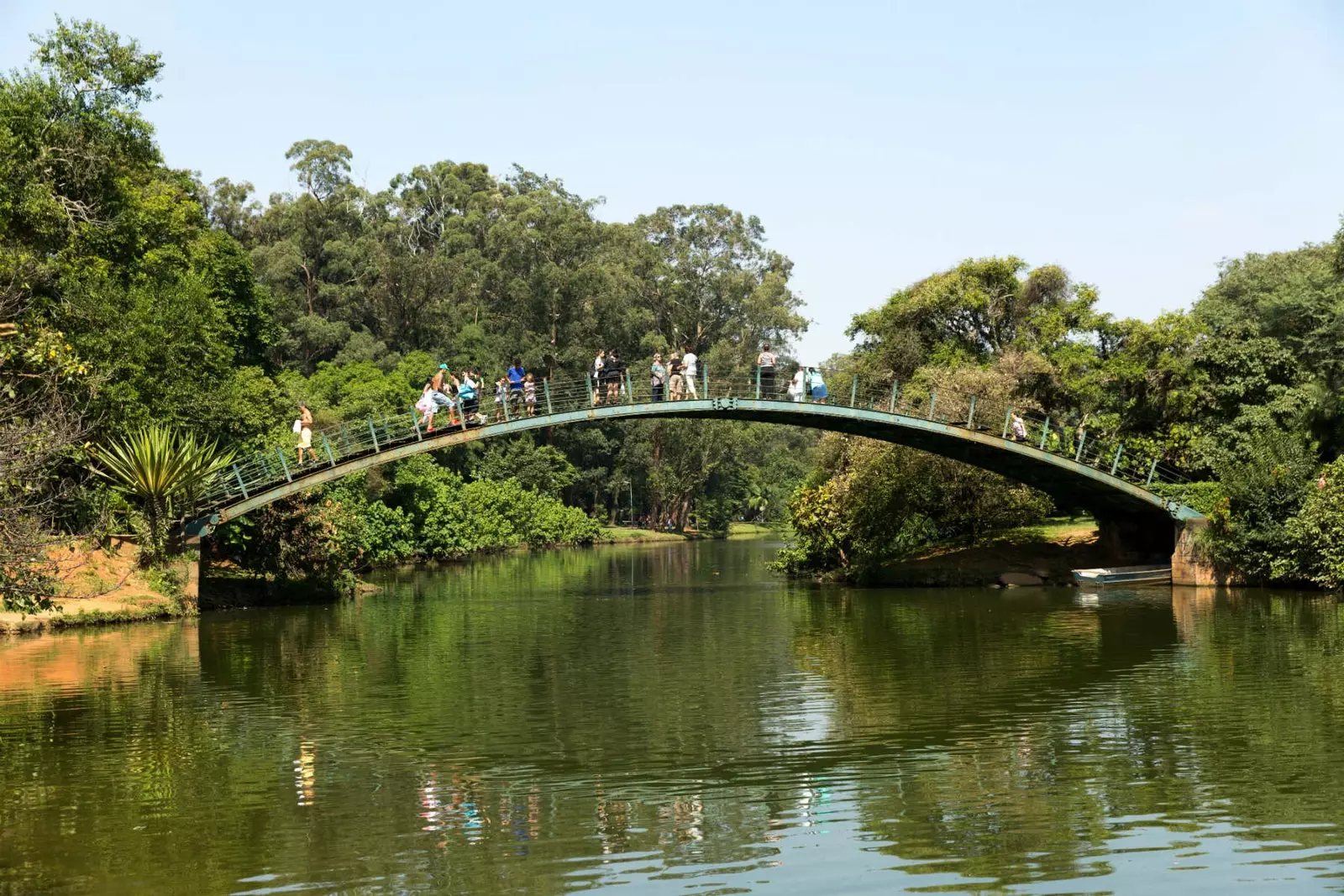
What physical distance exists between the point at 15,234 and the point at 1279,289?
34.1 metres

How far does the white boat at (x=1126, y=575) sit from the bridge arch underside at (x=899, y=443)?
→ 141 cm

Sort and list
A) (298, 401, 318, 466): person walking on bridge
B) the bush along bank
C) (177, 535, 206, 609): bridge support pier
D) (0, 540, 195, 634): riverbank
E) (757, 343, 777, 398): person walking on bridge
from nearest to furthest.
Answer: (0, 540, 195, 634): riverbank
(177, 535, 206, 609): bridge support pier
(298, 401, 318, 466): person walking on bridge
the bush along bank
(757, 343, 777, 398): person walking on bridge

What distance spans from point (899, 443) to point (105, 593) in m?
20.2

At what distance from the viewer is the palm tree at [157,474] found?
29406 mm

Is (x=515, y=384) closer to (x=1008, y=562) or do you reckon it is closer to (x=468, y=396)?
(x=468, y=396)

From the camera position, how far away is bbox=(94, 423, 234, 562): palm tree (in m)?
29.4

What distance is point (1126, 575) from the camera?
36594 millimetres

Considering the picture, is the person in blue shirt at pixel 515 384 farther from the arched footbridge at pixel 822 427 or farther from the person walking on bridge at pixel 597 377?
the person walking on bridge at pixel 597 377

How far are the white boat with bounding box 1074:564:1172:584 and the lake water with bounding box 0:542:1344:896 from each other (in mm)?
9268

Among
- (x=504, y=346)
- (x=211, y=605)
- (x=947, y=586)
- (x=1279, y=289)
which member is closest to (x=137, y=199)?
(x=211, y=605)

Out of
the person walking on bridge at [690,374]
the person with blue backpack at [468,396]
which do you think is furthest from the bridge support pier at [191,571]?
the person walking on bridge at [690,374]

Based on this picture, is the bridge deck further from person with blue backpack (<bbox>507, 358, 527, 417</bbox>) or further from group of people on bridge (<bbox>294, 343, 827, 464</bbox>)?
person with blue backpack (<bbox>507, 358, 527, 417</bbox>)

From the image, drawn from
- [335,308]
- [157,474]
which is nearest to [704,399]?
[157,474]

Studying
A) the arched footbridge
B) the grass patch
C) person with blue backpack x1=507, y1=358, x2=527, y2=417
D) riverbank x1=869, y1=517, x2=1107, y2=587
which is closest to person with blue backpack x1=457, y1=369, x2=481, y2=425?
the arched footbridge
